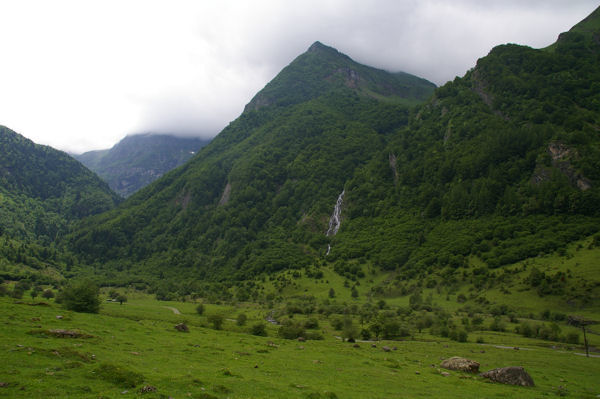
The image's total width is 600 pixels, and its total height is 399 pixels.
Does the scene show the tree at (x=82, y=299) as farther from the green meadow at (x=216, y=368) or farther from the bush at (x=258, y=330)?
the bush at (x=258, y=330)

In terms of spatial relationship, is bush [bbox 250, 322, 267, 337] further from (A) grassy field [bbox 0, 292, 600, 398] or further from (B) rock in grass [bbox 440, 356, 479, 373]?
(B) rock in grass [bbox 440, 356, 479, 373]

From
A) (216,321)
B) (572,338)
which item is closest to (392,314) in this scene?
(572,338)

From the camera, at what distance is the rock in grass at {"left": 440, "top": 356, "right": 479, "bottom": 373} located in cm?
4497

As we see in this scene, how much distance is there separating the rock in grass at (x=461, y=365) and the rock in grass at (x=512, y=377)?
12.3 ft

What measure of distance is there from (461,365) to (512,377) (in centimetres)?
686

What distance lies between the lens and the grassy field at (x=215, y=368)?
80.1ft

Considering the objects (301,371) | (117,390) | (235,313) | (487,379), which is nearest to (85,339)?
(117,390)

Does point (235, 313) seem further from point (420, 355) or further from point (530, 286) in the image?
point (530, 286)

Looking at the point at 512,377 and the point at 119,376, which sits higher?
the point at 119,376

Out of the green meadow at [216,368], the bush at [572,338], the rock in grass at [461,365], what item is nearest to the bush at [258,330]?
the green meadow at [216,368]

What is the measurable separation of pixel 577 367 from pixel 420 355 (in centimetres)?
2393

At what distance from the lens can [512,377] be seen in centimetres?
3994

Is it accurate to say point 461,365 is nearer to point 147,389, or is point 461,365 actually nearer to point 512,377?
point 512,377

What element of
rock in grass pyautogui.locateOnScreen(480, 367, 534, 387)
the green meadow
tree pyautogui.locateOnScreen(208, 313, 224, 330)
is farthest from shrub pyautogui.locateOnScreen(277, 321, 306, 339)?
rock in grass pyautogui.locateOnScreen(480, 367, 534, 387)
